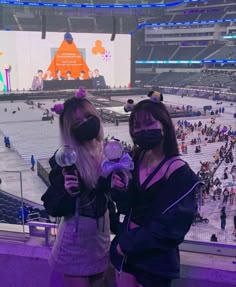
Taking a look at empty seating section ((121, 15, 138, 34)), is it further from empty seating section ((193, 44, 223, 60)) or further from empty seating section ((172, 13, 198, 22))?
empty seating section ((193, 44, 223, 60))

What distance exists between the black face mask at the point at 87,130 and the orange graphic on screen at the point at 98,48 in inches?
1498

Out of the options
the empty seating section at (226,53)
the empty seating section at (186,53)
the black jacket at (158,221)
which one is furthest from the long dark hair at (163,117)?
the empty seating section at (186,53)

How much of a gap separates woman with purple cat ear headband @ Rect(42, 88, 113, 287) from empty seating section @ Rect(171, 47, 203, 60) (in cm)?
4740

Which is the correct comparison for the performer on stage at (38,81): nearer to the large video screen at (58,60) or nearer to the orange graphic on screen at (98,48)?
the large video screen at (58,60)

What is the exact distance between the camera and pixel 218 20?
45000 millimetres

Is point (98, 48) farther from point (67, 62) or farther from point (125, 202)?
point (125, 202)

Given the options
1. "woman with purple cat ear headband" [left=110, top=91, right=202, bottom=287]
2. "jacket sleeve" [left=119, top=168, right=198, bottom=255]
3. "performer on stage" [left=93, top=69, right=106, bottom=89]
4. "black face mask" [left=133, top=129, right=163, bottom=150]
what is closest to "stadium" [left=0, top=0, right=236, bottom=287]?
"performer on stage" [left=93, top=69, right=106, bottom=89]

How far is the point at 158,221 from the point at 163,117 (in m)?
0.43

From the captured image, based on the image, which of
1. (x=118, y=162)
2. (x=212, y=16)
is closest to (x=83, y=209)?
(x=118, y=162)

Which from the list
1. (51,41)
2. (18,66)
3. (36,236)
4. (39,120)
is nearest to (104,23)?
(51,41)

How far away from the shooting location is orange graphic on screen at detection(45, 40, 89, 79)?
121 feet

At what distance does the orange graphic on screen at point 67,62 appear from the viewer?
121 feet

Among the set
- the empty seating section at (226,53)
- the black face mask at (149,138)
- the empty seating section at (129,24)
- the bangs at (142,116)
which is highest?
the empty seating section at (129,24)

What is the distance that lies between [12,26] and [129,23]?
1262 centimetres
